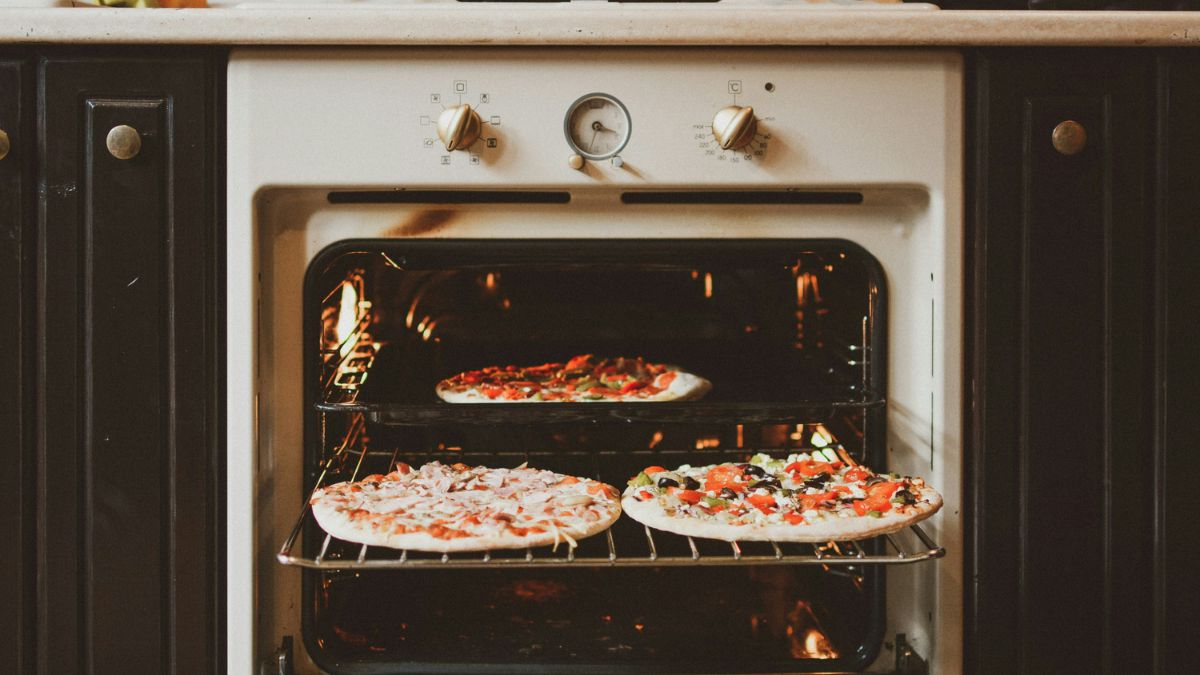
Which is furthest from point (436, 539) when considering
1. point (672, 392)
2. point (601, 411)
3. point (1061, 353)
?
point (1061, 353)

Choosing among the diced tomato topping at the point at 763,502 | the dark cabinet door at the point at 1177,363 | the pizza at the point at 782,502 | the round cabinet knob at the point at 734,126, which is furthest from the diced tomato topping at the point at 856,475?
the round cabinet knob at the point at 734,126

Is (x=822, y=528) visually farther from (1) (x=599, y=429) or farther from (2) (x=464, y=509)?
(1) (x=599, y=429)

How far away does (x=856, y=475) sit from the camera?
126 centimetres

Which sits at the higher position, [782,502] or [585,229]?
[585,229]

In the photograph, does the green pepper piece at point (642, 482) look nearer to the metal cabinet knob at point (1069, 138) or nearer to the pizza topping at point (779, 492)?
the pizza topping at point (779, 492)

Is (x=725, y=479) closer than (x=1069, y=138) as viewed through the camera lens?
No

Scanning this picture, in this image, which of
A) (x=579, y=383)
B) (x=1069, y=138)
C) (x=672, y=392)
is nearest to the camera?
(x=1069, y=138)
